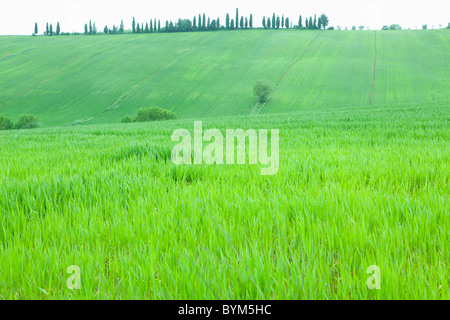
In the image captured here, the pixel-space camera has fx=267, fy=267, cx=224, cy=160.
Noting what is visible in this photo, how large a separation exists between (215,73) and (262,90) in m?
20.6

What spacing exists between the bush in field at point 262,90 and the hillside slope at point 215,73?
101 inches

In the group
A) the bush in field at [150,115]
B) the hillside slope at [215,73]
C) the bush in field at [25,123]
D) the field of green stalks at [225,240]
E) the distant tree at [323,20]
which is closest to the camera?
Result: the field of green stalks at [225,240]

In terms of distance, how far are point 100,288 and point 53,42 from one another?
132991mm

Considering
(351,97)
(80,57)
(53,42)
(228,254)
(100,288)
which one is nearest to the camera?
(100,288)

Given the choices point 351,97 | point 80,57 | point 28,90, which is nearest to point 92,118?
point 28,90

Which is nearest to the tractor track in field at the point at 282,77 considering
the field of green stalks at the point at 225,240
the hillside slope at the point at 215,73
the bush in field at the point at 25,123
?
the hillside slope at the point at 215,73

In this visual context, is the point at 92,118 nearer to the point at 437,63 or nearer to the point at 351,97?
the point at 351,97

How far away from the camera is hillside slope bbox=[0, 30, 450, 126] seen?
57.8m

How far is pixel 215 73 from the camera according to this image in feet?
248

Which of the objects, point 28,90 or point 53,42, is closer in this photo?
point 28,90

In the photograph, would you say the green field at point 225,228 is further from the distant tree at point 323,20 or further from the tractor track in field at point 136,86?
the distant tree at point 323,20

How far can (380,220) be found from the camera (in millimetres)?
1685

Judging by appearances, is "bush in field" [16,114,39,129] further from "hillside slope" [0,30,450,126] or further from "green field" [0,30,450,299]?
"green field" [0,30,450,299]

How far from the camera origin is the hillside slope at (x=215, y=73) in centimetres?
5775
